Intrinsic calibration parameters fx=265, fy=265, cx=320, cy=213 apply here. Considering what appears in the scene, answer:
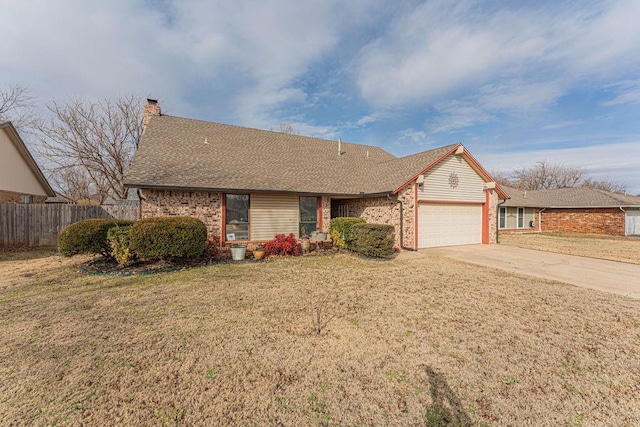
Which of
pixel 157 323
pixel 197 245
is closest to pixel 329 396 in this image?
pixel 157 323

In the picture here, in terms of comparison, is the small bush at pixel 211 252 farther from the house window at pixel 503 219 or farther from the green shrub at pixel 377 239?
the house window at pixel 503 219

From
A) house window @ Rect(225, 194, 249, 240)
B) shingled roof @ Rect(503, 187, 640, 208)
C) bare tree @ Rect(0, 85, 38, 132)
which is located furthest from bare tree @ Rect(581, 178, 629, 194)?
bare tree @ Rect(0, 85, 38, 132)

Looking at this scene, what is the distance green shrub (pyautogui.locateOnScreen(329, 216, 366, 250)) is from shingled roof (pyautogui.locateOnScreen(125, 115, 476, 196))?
1.38 meters

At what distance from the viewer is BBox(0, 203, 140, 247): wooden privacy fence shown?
11375mm

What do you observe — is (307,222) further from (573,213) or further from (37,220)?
(573,213)

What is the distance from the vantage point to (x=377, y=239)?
9492 mm

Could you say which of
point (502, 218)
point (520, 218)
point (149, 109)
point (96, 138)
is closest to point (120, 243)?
point (149, 109)

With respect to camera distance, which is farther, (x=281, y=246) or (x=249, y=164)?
(x=249, y=164)

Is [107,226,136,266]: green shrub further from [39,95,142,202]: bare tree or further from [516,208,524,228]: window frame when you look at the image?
[516,208,524,228]: window frame

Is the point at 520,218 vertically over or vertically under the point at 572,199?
under

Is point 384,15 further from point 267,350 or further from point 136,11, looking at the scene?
point 267,350

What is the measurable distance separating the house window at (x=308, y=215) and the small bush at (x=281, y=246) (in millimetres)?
1568

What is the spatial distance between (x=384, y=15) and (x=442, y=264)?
10270 millimetres

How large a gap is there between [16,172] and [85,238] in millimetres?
12303
